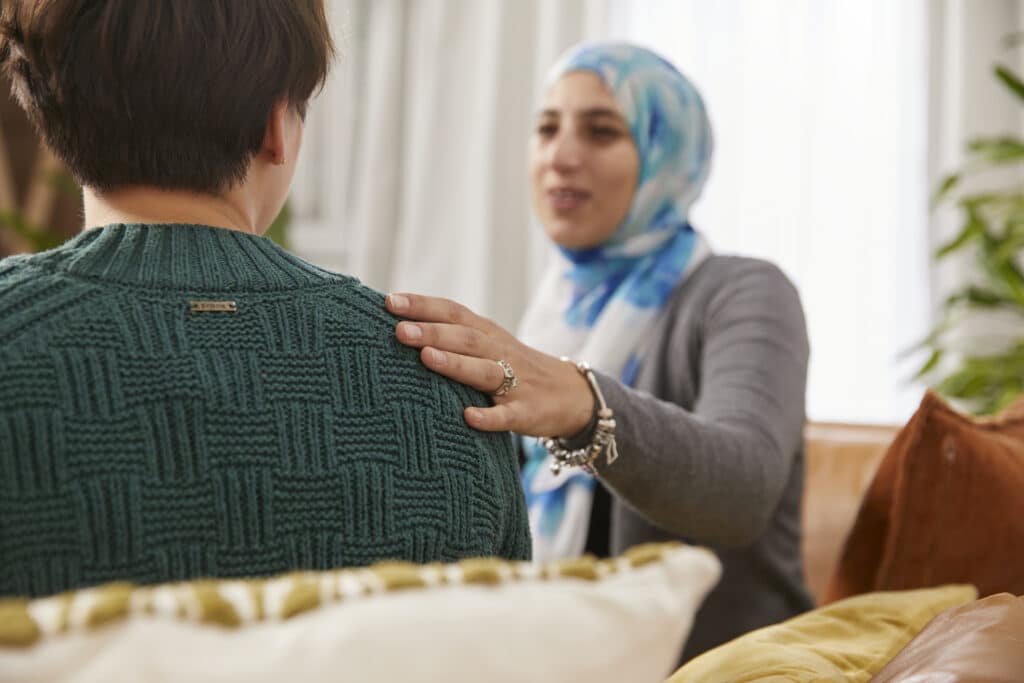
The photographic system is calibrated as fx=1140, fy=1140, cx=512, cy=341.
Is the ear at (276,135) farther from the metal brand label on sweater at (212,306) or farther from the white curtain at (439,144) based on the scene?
the white curtain at (439,144)

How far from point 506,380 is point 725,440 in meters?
0.45

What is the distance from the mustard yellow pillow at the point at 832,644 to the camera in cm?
89

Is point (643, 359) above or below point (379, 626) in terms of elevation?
below

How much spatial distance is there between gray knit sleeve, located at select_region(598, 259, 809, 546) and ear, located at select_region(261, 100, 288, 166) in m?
0.42

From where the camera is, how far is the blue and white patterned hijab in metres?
1.84

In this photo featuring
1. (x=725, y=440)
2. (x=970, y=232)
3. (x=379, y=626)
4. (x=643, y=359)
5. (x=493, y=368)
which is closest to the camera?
(x=379, y=626)

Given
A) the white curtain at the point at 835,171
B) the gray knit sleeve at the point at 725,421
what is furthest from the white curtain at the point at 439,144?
the gray knit sleeve at the point at 725,421

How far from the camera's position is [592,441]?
1158 millimetres

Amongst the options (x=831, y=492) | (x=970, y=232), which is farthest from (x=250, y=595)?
(x=970, y=232)

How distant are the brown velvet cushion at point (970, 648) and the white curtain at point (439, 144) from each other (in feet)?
9.12

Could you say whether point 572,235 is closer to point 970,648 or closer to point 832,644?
point 832,644

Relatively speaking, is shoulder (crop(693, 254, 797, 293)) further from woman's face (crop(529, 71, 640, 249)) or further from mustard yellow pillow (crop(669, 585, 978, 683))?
mustard yellow pillow (crop(669, 585, 978, 683))

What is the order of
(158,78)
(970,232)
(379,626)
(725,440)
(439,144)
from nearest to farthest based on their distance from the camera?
(379,626) < (158,78) < (725,440) < (970,232) < (439,144)

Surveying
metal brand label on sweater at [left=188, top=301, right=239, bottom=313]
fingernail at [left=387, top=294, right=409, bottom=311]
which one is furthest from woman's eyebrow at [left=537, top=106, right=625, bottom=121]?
metal brand label on sweater at [left=188, top=301, right=239, bottom=313]
